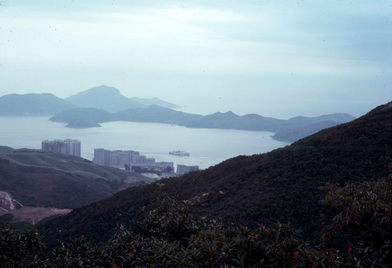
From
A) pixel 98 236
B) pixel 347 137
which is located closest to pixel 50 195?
pixel 98 236

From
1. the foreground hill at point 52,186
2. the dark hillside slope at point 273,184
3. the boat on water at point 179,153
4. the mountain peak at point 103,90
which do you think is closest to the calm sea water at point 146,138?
the boat on water at point 179,153

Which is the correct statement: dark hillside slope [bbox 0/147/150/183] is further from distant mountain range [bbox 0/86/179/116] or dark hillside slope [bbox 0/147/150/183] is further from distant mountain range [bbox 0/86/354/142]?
distant mountain range [bbox 0/86/179/116]

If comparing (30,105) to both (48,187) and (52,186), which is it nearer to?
(52,186)

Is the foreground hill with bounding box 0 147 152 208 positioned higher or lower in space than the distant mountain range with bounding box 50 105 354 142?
lower

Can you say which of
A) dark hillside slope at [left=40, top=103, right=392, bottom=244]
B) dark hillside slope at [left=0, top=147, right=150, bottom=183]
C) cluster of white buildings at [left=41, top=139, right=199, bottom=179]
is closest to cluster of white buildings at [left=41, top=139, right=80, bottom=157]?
cluster of white buildings at [left=41, top=139, right=199, bottom=179]

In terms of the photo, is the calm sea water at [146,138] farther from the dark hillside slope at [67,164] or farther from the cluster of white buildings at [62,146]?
the dark hillside slope at [67,164]

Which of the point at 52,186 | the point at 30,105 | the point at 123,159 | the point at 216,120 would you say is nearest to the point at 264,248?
the point at 52,186
